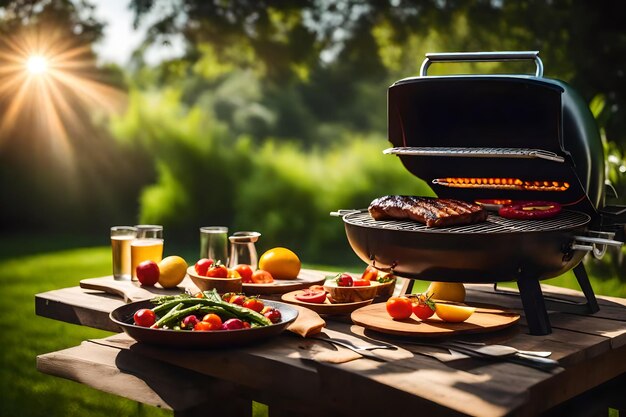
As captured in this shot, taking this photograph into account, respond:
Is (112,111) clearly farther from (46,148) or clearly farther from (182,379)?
(182,379)

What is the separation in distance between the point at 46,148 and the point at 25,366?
7499mm

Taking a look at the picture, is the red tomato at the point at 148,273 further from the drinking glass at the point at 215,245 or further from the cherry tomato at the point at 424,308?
the cherry tomato at the point at 424,308

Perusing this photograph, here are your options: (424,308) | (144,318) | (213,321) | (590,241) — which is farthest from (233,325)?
(590,241)

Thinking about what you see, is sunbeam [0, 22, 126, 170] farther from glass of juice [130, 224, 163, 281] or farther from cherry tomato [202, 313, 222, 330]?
cherry tomato [202, 313, 222, 330]

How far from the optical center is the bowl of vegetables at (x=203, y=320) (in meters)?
2.47

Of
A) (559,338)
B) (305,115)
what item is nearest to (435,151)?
(559,338)

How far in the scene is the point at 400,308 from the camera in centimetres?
267

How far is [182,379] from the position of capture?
2504 mm

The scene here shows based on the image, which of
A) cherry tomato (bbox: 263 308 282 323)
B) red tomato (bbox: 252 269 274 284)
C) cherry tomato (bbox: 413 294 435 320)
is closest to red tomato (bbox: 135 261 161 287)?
red tomato (bbox: 252 269 274 284)

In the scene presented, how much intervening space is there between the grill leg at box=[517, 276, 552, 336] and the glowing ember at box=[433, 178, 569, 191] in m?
0.63

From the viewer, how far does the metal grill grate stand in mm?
2725

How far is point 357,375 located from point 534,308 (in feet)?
2.74

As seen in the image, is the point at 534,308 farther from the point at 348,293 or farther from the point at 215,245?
the point at 215,245

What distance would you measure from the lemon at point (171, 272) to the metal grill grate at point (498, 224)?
84cm
